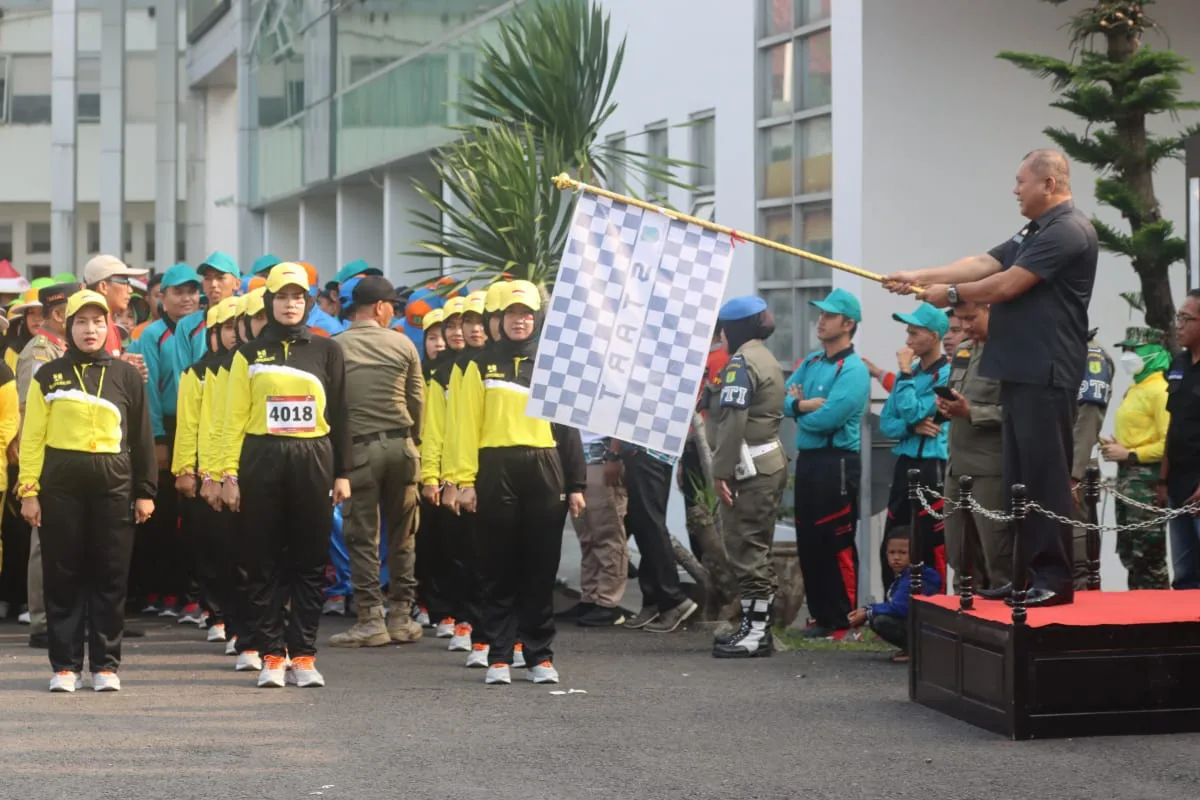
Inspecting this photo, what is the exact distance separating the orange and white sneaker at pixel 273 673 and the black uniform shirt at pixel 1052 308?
4.00 meters

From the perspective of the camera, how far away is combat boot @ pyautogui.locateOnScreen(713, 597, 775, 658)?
447 inches

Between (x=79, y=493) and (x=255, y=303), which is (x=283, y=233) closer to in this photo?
(x=255, y=303)

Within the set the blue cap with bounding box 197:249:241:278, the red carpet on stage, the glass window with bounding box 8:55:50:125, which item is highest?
the glass window with bounding box 8:55:50:125

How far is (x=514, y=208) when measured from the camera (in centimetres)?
1542

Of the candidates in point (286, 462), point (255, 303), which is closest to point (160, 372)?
point (255, 303)

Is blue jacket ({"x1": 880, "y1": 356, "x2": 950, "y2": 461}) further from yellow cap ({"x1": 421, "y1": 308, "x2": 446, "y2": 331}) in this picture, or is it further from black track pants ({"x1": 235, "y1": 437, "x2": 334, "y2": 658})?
black track pants ({"x1": 235, "y1": 437, "x2": 334, "y2": 658})

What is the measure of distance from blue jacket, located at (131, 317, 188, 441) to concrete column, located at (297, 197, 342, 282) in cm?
2254

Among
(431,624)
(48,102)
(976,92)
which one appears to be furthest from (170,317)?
(48,102)

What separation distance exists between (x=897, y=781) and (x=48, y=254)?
50.4 meters

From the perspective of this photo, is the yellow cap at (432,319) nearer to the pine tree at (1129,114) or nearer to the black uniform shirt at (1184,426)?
the pine tree at (1129,114)

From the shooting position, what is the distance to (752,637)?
11367mm

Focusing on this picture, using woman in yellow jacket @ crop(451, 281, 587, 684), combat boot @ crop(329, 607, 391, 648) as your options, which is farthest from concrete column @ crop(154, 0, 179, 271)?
woman in yellow jacket @ crop(451, 281, 587, 684)

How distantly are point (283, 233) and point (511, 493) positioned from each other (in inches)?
1208

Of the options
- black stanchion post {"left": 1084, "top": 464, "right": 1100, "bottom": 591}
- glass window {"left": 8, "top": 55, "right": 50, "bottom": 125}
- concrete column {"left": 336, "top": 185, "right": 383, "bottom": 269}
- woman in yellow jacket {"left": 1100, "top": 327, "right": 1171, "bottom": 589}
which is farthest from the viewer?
glass window {"left": 8, "top": 55, "right": 50, "bottom": 125}
